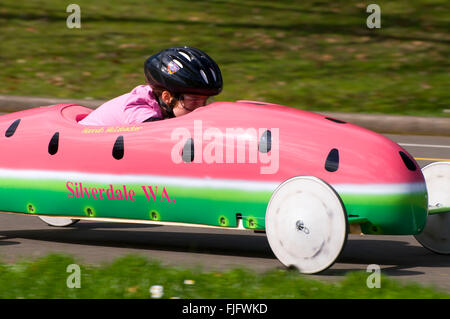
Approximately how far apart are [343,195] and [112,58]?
9617 millimetres

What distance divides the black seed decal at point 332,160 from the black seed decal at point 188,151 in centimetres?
86

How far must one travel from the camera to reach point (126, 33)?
1606cm

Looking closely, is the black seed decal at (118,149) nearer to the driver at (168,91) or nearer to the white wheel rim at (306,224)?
the driver at (168,91)

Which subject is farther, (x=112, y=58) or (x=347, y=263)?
(x=112, y=58)

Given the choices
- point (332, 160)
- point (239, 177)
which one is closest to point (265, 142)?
point (239, 177)

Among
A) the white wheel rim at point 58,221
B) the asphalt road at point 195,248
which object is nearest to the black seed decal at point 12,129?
the asphalt road at point 195,248

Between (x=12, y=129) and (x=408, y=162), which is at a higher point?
(x=12, y=129)

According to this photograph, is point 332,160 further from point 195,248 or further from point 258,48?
point 258,48

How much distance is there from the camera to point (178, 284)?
534 cm

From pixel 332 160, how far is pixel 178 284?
1.21m

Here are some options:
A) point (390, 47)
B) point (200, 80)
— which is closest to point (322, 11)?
point (390, 47)

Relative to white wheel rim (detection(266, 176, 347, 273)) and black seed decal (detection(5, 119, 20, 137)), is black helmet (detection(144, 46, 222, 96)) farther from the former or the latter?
white wheel rim (detection(266, 176, 347, 273))

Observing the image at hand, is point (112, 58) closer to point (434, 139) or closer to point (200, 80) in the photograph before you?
point (434, 139)

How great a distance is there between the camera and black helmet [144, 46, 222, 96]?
6656mm
